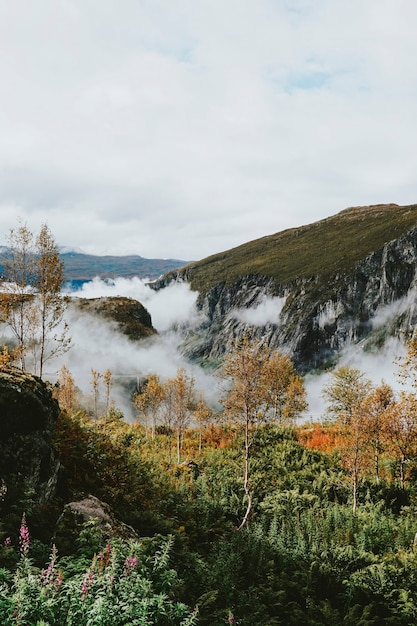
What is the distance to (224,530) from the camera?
1966 cm

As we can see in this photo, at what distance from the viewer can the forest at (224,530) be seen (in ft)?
22.2

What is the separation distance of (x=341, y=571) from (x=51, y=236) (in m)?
25.3

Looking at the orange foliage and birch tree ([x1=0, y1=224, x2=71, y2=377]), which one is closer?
birch tree ([x1=0, y1=224, x2=71, y2=377])

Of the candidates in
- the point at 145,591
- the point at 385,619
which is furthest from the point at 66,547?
the point at 385,619

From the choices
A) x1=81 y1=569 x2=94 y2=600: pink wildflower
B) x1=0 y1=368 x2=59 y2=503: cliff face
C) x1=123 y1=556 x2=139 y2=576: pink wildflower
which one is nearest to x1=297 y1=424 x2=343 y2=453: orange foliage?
x1=0 y1=368 x2=59 y2=503: cliff face

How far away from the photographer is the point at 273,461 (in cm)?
3606

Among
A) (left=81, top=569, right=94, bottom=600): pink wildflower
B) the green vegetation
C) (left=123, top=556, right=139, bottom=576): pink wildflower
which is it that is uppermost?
(left=81, top=569, right=94, bottom=600): pink wildflower

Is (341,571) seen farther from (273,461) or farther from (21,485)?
(273,461)

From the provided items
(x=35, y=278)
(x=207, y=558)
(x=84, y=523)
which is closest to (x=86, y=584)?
(x=84, y=523)

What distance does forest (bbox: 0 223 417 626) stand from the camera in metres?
6.77

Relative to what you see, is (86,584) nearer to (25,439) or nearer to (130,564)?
(130,564)

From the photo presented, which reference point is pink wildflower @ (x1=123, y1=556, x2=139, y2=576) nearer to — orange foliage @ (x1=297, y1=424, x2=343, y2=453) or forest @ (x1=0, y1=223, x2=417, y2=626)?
forest @ (x1=0, y1=223, x2=417, y2=626)

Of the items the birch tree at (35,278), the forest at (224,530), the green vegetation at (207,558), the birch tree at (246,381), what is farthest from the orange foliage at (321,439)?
the birch tree at (35,278)

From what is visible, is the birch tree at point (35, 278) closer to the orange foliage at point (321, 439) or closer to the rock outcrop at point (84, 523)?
the rock outcrop at point (84, 523)
